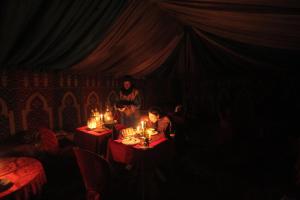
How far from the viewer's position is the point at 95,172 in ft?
7.55

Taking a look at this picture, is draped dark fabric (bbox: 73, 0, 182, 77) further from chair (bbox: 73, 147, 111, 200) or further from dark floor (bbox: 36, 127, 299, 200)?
dark floor (bbox: 36, 127, 299, 200)

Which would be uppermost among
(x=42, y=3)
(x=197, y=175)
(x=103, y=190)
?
(x=42, y=3)

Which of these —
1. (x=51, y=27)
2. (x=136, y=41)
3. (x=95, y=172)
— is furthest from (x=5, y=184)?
(x=136, y=41)

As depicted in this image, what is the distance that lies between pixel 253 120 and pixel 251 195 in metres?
4.33

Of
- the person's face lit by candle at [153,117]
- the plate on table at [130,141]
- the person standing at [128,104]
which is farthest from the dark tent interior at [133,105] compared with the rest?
the person standing at [128,104]

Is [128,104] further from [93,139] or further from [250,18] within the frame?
[250,18]

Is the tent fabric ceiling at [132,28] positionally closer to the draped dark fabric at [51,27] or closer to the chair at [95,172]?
the draped dark fabric at [51,27]

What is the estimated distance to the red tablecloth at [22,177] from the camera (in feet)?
6.30

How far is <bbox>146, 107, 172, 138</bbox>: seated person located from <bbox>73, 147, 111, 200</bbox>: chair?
1.49m

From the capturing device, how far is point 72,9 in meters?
2.70

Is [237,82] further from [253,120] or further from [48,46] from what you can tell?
[48,46]

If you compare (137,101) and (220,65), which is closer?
(137,101)

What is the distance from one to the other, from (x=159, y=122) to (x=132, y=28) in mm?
2173

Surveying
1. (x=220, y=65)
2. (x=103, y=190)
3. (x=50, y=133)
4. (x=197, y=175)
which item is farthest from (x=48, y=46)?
(x=220, y=65)
